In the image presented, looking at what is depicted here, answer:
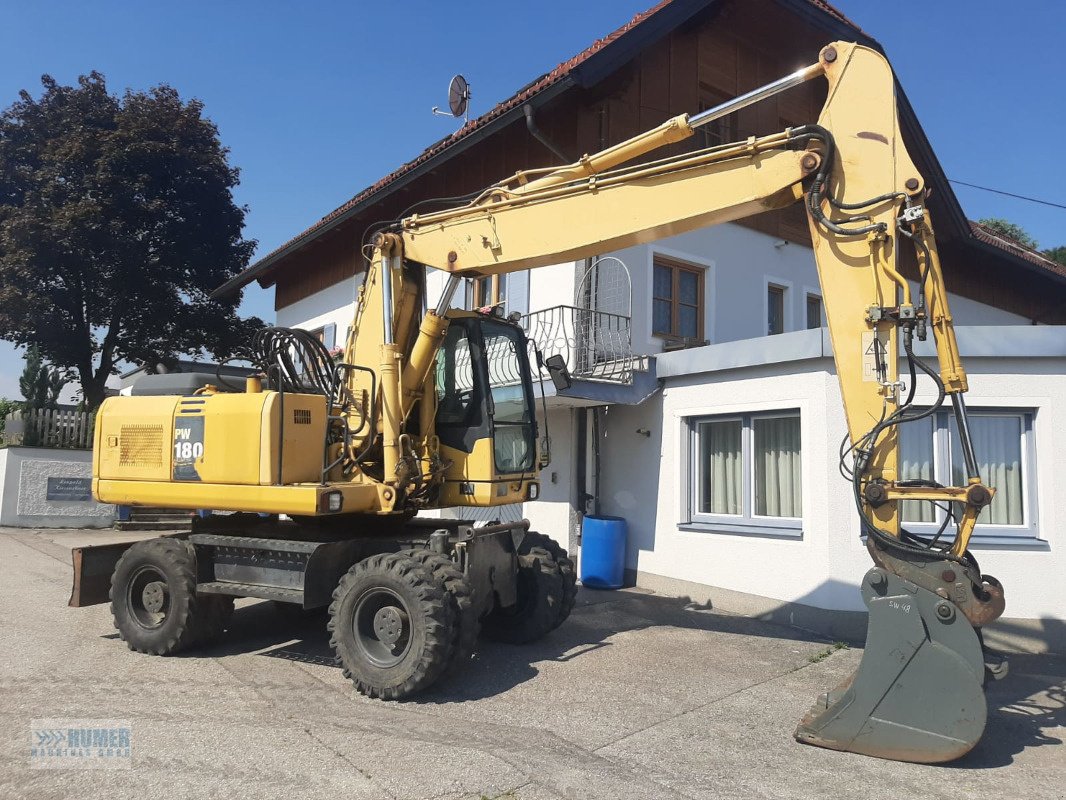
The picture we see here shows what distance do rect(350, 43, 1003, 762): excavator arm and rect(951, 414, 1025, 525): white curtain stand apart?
302cm

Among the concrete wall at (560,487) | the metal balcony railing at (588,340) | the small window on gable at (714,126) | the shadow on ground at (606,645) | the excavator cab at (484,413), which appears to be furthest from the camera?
the small window on gable at (714,126)

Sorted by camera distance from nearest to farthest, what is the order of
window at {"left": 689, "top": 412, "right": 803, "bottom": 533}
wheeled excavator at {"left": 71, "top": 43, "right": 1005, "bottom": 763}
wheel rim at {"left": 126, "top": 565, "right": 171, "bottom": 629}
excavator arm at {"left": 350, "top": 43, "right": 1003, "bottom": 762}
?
excavator arm at {"left": 350, "top": 43, "right": 1003, "bottom": 762} < wheeled excavator at {"left": 71, "top": 43, "right": 1005, "bottom": 763} < wheel rim at {"left": 126, "top": 565, "right": 171, "bottom": 629} < window at {"left": 689, "top": 412, "right": 803, "bottom": 533}

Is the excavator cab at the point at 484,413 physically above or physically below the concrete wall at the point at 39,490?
above

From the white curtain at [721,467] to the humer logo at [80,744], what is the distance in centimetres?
637

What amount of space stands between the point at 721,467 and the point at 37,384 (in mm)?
15950

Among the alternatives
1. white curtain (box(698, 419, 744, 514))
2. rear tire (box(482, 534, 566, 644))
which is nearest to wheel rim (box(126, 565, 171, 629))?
rear tire (box(482, 534, 566, 644))

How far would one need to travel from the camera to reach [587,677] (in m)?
6.02

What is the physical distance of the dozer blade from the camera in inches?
163

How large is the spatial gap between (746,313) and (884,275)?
23.9 ft

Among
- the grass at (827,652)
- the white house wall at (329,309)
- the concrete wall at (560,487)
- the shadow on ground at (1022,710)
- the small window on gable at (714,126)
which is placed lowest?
the shadow on ground at (1022,710)

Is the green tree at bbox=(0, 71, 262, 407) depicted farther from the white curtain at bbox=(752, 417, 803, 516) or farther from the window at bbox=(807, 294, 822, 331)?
the white curtain at bbox=(752, 417, 803, 516)

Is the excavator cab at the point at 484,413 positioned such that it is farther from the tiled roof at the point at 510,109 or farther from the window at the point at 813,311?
the window at the point at 813,311

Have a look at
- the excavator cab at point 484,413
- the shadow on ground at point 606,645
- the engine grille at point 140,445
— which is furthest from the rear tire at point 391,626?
the engine grille at point 140,445

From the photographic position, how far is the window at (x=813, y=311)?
13203mm
